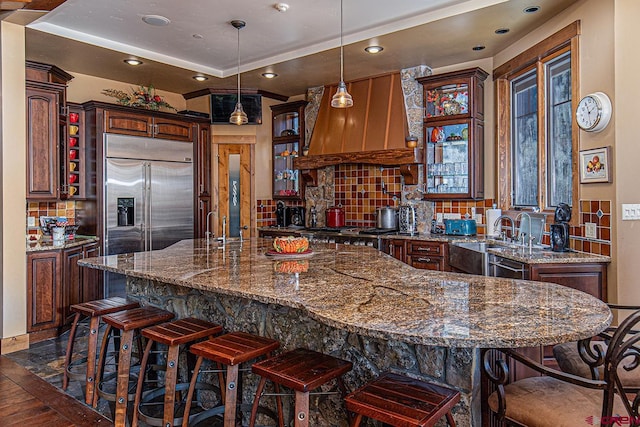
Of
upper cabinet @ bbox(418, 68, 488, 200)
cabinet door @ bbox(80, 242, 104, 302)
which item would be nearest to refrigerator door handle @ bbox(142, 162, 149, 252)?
cabinet door @ bbox(80, 242, 104, 302)

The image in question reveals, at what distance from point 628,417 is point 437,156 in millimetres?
3944

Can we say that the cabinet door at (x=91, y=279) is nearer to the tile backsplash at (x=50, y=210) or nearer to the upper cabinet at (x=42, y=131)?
the tile backsplash at (x=50, y=210)

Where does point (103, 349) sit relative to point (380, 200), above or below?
below

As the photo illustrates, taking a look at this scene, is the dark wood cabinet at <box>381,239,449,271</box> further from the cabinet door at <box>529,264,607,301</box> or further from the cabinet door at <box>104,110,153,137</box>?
the cabinet door at <box>104,110,153,137</box>

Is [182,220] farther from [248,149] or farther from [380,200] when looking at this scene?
[380,200]

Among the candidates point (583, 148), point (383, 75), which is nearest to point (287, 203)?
point (383, 75)

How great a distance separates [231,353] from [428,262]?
3.13 meters

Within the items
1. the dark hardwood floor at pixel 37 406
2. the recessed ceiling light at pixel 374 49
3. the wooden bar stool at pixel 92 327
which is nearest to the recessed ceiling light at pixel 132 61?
the recessed ceiling light at pixel 374 49

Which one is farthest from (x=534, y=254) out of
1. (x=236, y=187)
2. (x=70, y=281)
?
(x=70, y=281)

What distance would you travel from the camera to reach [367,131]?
18.0 feet

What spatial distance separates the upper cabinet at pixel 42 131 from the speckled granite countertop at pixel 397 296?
1757 mm

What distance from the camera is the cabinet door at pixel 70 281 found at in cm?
435

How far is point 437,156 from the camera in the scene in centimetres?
516

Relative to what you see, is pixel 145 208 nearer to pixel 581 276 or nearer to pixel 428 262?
pixel 428 262
